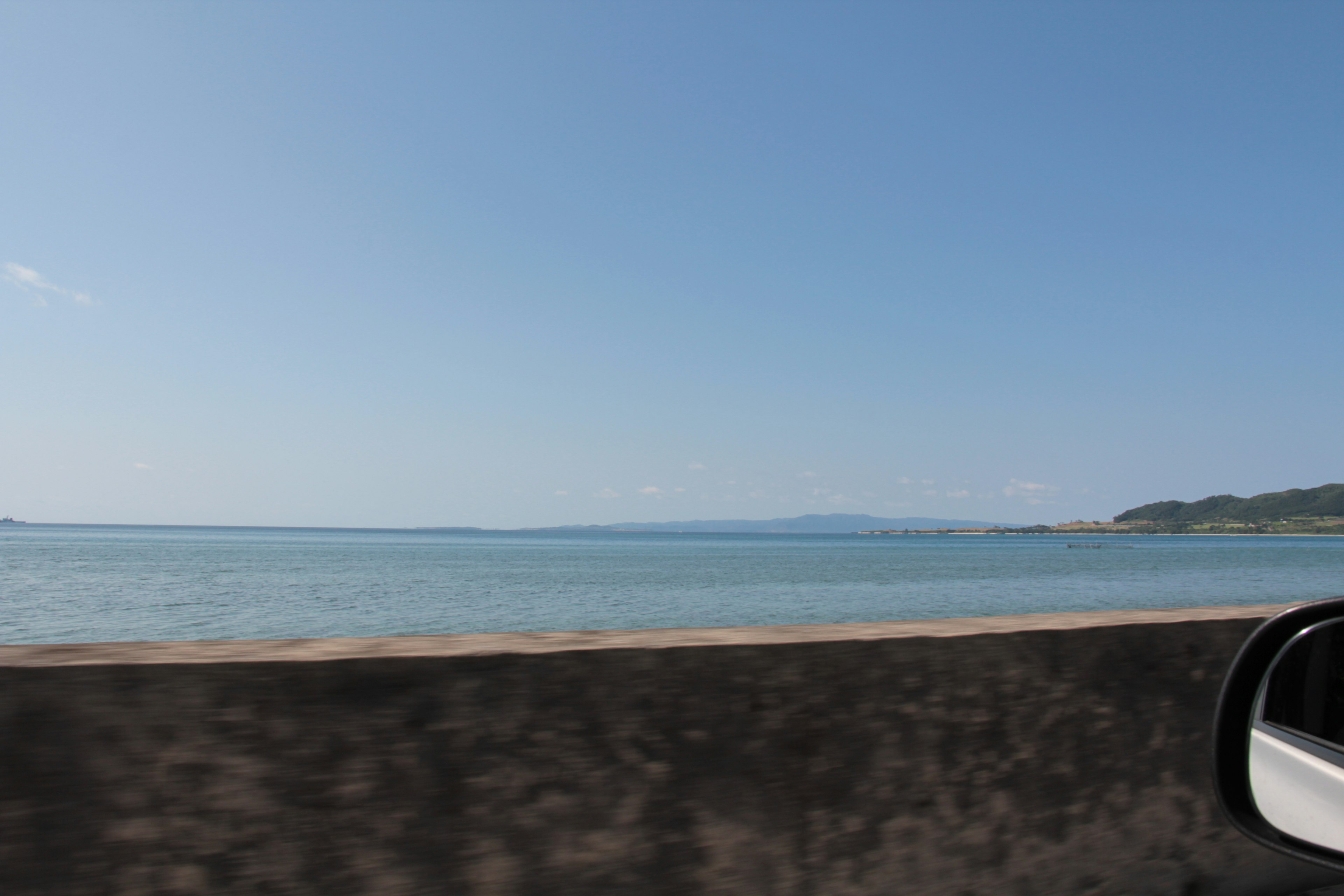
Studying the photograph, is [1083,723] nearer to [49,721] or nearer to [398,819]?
[398,819]

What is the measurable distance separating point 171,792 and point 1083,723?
258cm

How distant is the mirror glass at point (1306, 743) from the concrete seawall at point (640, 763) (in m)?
0.68

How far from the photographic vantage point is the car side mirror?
1.75m

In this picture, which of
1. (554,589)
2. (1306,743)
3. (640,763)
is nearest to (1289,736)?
(1306,743)

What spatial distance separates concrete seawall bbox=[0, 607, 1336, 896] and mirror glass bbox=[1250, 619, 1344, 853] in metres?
0.68

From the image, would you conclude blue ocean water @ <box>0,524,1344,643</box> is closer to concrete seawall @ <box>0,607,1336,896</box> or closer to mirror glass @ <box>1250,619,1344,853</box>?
concrete seawall @ <box>0,607,1336,896</box>

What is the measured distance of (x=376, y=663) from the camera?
186 centimetres

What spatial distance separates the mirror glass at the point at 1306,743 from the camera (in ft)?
5.71

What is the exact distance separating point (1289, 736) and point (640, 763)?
1.56 meters

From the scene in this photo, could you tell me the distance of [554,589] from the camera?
47781mm

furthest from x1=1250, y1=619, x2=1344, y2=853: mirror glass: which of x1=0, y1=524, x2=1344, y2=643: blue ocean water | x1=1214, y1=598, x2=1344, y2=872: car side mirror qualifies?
x1=0, y1=524, x2=1344, y2=643: blue ocean water

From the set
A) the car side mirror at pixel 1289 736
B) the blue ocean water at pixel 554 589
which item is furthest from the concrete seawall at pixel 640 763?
the blue ocean water at pixel 554 589

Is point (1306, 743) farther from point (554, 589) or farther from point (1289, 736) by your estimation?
point (554, 589)

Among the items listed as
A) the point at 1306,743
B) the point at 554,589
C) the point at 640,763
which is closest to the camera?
the point at 1306,743
